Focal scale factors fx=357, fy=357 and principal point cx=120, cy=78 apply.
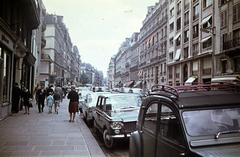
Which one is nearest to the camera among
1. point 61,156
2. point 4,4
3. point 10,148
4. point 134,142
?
point 134,142

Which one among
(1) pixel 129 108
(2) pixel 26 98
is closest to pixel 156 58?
(2) pixel 26 98

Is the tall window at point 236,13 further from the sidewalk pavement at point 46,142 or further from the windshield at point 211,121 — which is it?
the windshield at point 211,121

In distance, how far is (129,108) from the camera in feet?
37.7

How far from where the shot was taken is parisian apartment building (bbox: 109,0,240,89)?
38.9 m

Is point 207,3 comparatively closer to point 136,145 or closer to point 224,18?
point 224,18

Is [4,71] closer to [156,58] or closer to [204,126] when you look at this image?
[204,126]

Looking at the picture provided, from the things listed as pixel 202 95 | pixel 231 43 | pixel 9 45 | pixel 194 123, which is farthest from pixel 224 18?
pixel 194 123

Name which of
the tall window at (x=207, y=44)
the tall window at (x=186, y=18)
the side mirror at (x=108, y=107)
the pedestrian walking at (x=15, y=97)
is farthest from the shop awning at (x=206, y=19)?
the side mirror at (x=108, y=107)

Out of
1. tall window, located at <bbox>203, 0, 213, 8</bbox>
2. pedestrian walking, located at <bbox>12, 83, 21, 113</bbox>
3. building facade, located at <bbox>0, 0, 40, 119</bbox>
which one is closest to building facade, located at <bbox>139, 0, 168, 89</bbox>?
tall window, located at <bbox>203, 0, 213, 8</bbox>

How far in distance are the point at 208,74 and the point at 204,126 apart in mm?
41286

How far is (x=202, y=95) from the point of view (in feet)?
15.5

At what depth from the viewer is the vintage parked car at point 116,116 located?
10078mm

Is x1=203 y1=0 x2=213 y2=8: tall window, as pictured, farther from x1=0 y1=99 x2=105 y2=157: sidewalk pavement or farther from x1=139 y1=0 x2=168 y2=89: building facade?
x1=0 y1=99 x2=105 y2=157: sidewalk pavement

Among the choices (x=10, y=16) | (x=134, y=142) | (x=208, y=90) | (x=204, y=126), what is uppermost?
(x=10, y=16)
